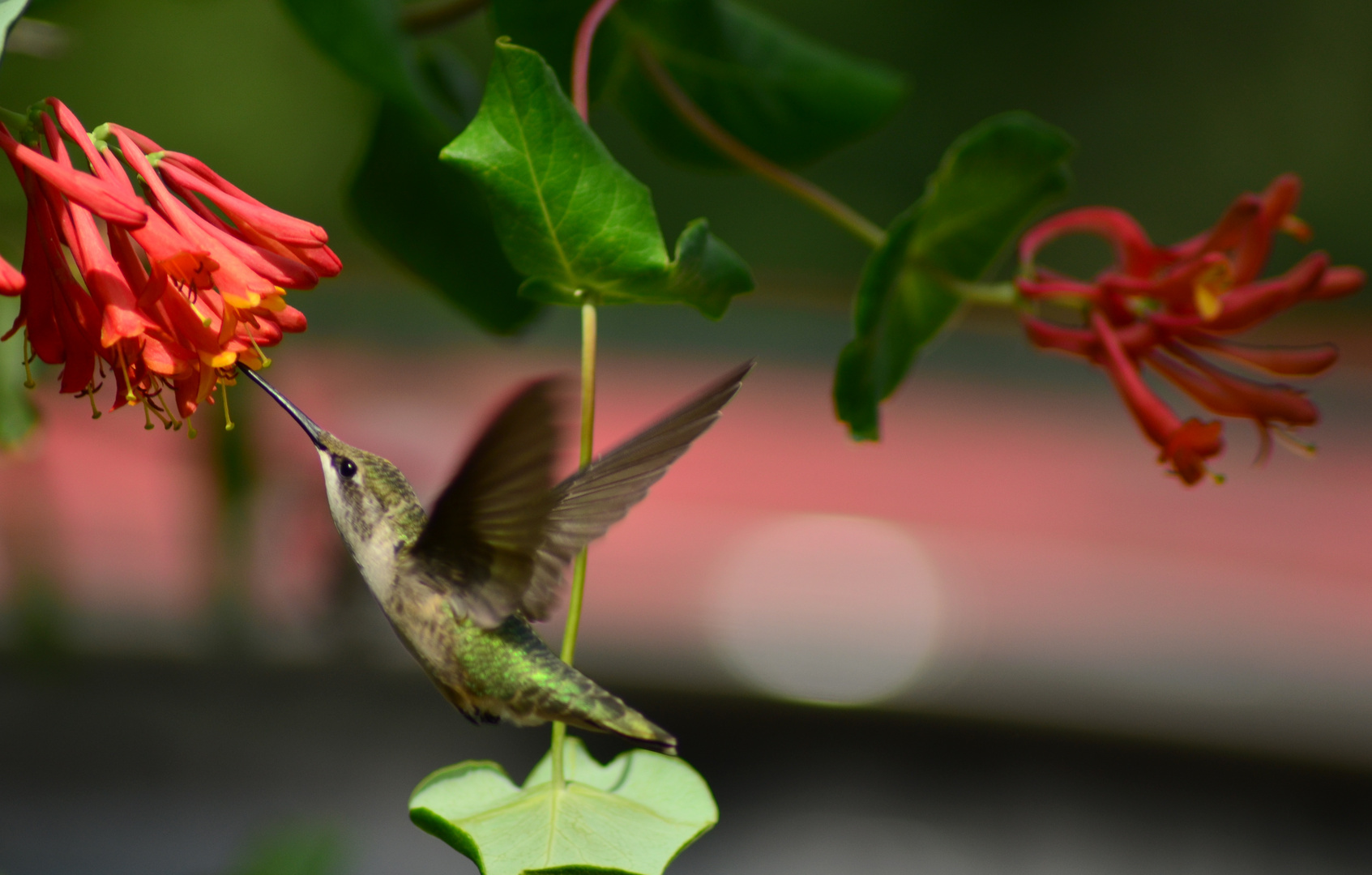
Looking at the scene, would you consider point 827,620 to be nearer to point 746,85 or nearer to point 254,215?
point 746,85

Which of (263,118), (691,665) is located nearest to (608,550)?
(691,665)

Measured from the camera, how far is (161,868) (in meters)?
1.85

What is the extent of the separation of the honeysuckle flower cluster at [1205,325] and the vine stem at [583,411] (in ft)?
0.67

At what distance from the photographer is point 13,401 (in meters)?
0.49

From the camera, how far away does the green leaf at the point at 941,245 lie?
1.32 feet

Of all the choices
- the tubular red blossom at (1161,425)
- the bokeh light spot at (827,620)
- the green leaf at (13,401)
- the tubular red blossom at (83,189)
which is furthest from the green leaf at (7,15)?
the bokeh light spot at (827,620)

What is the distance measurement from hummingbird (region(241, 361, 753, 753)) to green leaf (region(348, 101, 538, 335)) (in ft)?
0.39

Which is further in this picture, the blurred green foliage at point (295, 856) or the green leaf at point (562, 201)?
the blurred green foliage at point (295, 856)

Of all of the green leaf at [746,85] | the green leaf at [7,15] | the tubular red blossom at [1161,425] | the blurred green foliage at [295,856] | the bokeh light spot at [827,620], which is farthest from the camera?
the bokeh light spot at [827,620]

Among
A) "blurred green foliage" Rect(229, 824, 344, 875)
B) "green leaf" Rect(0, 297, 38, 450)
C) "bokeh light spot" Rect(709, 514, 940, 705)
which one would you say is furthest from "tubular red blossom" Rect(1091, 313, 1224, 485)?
"bokeh light spot" Rect(709, 514, 940, 705)

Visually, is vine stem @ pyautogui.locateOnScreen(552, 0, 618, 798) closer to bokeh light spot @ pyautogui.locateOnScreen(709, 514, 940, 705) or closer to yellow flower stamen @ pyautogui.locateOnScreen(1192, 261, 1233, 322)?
yellow flower stamen @ pyautogui.locateOnScreen(1192, 261, 1233, 322)

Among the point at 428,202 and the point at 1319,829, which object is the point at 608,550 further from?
the point at 428,202

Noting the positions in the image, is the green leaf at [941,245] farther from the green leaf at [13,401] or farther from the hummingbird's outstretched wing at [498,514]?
the green leaf at [13,401]

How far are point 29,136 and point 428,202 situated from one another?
0.62 feet
